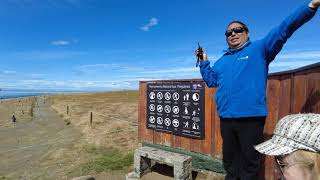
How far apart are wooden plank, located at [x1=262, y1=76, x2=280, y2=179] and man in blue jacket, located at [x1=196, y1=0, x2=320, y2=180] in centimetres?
170

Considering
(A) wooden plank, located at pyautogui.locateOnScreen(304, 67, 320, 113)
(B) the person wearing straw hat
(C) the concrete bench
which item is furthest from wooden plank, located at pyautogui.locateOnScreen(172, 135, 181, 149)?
(B) the person wearing straw hat

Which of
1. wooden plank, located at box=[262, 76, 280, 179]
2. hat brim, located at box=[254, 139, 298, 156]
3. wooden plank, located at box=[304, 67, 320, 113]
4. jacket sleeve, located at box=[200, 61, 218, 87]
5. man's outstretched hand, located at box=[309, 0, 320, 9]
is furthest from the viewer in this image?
wooden plank, located at box=[262, 76, 280, 179]

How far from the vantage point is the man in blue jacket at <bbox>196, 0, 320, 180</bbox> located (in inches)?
159

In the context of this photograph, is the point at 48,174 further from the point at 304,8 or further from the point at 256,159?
the point at 304,8

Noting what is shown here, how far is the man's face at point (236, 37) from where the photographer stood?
4133mm

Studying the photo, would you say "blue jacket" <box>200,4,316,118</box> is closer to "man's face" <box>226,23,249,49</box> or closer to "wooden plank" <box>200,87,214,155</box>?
"man's face" <box>226,23,249,49</box>

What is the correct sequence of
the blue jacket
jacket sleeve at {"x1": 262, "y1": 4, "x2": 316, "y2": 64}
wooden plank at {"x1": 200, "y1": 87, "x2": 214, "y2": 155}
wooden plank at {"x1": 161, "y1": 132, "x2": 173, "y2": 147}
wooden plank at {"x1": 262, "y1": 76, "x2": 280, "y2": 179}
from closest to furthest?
jacket sleeve at {"x1": 262, "y1": 4, "x2": 316, "y2": 64}
the blue jacket
wooden plank at {"x1": 262, "y1": 76, "x2": 280, "y2": 179}
wooden plank at {"x1": 200, "y1": 87, "x2": 214, "y2": 155}
wooden plank at {"x1": 161, "y1": 132, "x2": 173, "y2": 147}

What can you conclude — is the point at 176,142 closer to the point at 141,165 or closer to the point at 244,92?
the point at 141,165

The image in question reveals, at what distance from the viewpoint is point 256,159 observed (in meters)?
4.26

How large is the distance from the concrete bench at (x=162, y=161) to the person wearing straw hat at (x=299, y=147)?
493 cm

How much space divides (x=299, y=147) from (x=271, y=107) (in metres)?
4.12

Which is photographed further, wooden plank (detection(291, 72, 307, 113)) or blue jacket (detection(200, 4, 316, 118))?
wooden plank (detection(291, 72, 307, 113))

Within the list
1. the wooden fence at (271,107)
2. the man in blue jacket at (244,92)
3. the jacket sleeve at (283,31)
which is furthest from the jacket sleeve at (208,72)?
the wooden fence at (271,107)

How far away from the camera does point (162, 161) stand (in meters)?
7.38
